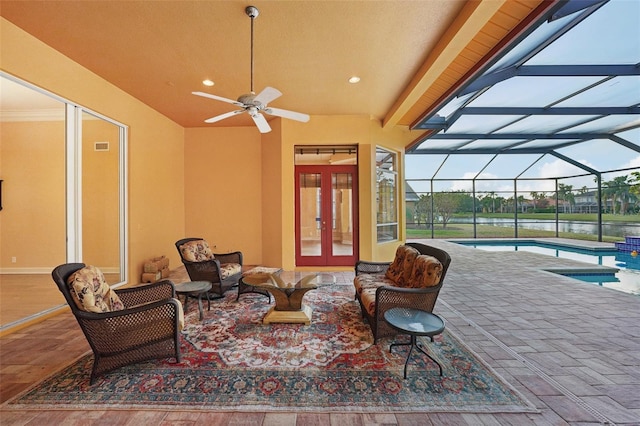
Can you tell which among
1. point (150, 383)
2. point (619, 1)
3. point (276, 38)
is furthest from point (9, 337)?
point (619, 1)

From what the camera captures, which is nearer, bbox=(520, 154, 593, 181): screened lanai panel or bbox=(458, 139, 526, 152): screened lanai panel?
bbox=(458, 139, 526, 152): screened lanai panel

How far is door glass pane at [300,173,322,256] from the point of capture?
6086 millimetres

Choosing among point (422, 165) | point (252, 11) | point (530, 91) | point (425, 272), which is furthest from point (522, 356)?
point (422, 165)

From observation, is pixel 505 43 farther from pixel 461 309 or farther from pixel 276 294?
pixel 276 294

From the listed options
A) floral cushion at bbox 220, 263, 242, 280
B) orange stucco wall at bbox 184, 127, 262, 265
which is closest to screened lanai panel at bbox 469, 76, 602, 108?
orange stucco wall at bbox 184, 127, 262, 265

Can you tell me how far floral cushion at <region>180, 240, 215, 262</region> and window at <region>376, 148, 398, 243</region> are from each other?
3.70 m

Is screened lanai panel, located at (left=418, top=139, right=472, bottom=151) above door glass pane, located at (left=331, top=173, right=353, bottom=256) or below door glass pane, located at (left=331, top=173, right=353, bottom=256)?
above

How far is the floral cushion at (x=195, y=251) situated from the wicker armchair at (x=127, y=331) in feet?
5.63

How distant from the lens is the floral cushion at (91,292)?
215 centimetres

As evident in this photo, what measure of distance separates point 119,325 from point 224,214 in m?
4.62

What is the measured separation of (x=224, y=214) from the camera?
6641 millimetres

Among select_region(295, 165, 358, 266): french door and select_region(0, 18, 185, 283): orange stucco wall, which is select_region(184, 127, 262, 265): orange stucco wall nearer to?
select_region(0, 18, 185, 283): orange stucco wall

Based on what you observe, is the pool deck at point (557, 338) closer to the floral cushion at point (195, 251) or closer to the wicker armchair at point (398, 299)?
the wicker armchair at point (398, 299)

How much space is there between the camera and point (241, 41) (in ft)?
10.8
